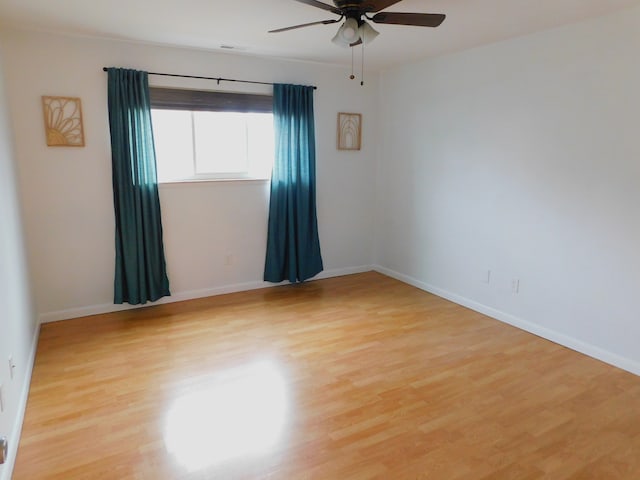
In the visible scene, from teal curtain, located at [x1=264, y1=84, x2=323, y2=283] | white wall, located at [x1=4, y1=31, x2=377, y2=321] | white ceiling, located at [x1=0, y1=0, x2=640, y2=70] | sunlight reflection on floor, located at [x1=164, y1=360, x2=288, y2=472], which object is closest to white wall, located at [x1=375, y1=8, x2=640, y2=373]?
white ceiling, located at [x1=0, y1=0, x2=640, y2=70]

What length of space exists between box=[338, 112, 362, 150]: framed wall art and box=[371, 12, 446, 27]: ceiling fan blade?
88.5 inches

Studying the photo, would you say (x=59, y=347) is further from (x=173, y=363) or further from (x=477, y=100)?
(x=477, y=100)

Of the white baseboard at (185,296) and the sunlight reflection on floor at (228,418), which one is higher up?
the white baseboard at (185,296)

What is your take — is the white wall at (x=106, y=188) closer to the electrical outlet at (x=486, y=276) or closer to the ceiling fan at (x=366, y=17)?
the electrical outlet at (x=486, y=276)

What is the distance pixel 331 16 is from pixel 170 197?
2084mm

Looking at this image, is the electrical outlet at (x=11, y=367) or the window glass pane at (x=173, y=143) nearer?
the electrical outlet at (x=11, y=367)

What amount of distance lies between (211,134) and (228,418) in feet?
8.78

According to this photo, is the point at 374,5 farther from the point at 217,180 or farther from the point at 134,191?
the point at 134,191

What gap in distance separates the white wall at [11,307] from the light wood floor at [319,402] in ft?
0.38

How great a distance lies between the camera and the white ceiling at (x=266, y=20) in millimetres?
2561

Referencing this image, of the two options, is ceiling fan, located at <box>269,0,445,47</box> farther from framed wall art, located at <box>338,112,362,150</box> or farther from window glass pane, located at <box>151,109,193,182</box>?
framed wall art, located at <box>338,112,362,150</box>

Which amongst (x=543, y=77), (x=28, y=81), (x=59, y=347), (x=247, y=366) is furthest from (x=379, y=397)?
(x=28, y=81)

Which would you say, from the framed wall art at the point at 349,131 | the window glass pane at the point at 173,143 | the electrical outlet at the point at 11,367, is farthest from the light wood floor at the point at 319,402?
the framed wall art at the point at 349,131

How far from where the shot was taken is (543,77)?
10.2 feet
